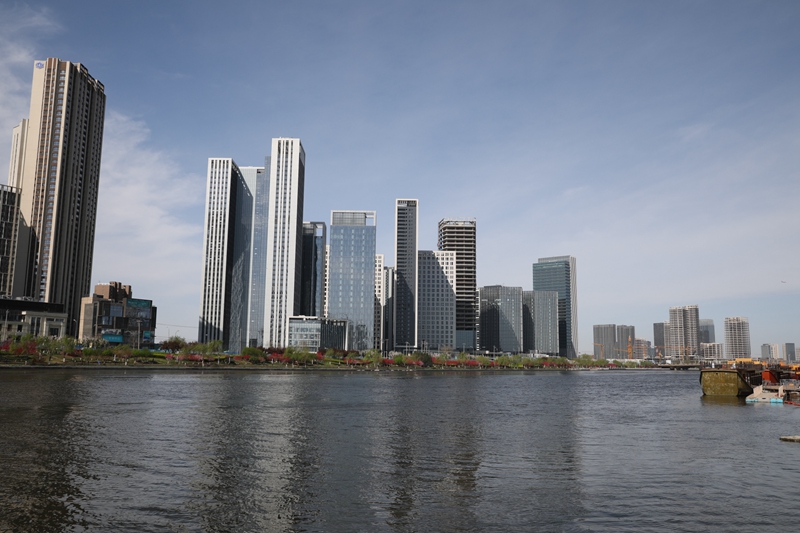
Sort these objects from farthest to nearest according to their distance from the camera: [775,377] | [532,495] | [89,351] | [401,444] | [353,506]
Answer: [89,351]
[775,377]
[401,444]
[532,495]
[353,506]

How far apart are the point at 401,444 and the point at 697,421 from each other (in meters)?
37.5

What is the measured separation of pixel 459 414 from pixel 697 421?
84.4ft

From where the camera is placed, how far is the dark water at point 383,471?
83.3 feet

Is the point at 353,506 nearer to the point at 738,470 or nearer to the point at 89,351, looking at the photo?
the point at 738,470

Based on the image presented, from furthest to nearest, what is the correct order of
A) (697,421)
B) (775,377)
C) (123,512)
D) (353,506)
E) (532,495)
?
1. (775,377)
2. (697,421)
3. (532,495)
4. (353,506)
5. (123,512)

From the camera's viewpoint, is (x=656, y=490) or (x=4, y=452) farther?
(x=4, y=452)

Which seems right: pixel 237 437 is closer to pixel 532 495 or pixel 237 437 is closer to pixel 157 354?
pixel 532 495

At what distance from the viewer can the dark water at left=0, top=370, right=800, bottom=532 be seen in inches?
999

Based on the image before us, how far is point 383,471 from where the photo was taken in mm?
35094

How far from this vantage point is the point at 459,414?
70312 millimetres

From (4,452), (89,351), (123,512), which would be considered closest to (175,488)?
(123,512)

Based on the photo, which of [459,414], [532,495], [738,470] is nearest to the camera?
[532,495]

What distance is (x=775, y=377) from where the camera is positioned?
12850cm

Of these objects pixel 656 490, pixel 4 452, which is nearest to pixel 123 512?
pixel 4 452
